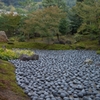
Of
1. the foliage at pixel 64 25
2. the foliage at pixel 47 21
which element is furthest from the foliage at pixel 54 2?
the foliage at pixel 47 21

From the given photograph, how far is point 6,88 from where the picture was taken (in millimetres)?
5734

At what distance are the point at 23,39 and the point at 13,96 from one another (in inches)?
1017

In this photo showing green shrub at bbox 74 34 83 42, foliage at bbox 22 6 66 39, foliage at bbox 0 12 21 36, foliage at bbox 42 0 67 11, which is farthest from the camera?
foliage at bbox 42 0 67 11

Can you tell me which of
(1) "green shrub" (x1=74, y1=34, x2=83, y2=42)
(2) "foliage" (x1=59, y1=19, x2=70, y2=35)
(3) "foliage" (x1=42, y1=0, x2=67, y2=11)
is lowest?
(1) "green shrub" (x1=74, y1=34, x2=83, y2=42)

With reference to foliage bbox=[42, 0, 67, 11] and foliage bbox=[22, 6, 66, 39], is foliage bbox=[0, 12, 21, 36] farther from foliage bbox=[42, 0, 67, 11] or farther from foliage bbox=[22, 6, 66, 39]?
foliage bbox=[22, 6, 66, 39]

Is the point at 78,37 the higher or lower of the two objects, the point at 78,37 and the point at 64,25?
the lower

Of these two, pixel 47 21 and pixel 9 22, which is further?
pixel 9 22

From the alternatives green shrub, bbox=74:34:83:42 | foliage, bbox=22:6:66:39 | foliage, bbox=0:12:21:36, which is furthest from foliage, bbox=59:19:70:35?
foliage, bbox=0:12:21:36

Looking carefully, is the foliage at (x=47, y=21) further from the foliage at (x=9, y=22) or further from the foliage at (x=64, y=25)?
the foliage at (x=9, y=22)

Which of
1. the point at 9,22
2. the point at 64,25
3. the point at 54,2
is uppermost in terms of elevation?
the point at 54,2

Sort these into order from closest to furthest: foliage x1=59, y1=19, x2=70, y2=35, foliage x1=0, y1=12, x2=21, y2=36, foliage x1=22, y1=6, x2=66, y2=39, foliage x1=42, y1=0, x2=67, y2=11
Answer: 1. foliage x1=22, y1=6, x2=66, y2=39
2. foliage x1=59, y1=19, x2=70, y2=35
3. foliage x1=0, y1=12, x2=21, y2=36
4. foliage x1=42, y1=0, x2=67, y2=11

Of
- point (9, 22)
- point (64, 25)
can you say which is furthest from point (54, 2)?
point (9, 22)

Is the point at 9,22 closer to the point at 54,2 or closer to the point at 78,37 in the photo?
the point at 54,2

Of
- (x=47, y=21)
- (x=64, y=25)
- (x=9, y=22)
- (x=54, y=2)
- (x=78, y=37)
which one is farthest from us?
(x=54, y=2)
